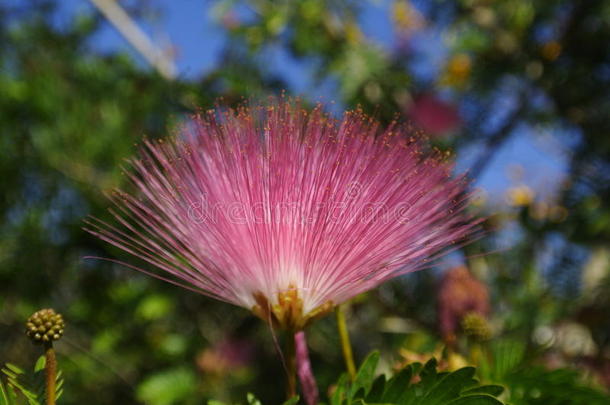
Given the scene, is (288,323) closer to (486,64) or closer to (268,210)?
(268,210)

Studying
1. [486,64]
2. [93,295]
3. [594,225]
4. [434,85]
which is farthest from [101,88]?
[594,225]

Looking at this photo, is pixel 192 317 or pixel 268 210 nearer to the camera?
pixel 268 210

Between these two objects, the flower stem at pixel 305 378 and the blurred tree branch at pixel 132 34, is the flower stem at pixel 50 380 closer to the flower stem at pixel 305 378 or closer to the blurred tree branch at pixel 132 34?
the flower stem at pixel 305 378

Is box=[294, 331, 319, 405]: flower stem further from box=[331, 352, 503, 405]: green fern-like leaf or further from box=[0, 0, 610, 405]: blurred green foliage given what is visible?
box=[0, 0, 610, 405]: blurred green foliage

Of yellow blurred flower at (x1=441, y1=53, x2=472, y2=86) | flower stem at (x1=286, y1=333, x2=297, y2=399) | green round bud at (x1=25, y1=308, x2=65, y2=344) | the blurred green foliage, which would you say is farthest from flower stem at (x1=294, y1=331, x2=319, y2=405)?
yellow blurred flower at (x1=441, y1=53, x2=472, y2=86)

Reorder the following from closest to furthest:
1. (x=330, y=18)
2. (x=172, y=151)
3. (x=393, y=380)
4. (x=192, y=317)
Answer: (x=393, y=380) → (x=172, y=151) → (x=192, y=317) → (x=330, y=18)

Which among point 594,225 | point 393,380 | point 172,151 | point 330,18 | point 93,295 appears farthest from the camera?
point 330,18

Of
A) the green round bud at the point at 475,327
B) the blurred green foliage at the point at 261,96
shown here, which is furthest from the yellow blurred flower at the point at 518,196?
the green round bud at the point at 475,327
